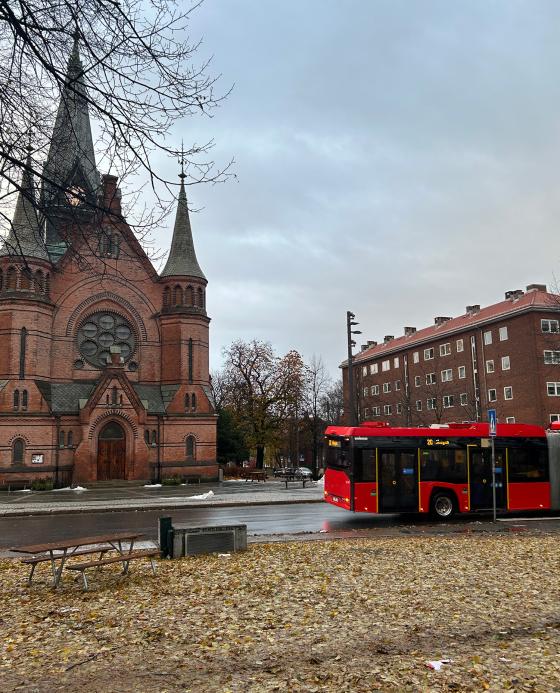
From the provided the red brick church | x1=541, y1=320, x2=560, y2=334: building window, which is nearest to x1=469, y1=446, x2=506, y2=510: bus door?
the red brick church

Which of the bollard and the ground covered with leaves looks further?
the bollard

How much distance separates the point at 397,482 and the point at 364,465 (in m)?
1.10

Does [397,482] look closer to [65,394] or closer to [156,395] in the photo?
[156,395]

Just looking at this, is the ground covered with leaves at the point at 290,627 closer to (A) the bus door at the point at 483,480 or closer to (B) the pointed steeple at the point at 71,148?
(B) the pointed steeple at the point at 71,148

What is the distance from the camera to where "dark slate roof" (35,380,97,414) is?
39.3 meters

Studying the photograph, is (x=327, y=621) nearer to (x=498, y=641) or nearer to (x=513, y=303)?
(x=498, y=641)

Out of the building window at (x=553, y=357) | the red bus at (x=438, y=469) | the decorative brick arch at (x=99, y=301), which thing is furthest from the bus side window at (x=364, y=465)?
the decorative brick arch at (x=99, y=301)

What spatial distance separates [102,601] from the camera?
775 cm

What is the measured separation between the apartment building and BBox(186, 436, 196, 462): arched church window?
14.9 meters

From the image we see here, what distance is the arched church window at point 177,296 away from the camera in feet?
145

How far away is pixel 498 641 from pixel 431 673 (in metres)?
1.20

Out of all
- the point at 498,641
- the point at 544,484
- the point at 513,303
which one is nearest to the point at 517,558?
the point at 498,641

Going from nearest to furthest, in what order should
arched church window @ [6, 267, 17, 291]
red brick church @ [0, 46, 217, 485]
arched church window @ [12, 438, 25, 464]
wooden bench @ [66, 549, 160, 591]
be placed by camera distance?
1. wooden bench @ [66, 549, 160, 591]
2. arched church window @ [12, 438, 25, 464]
3. red brick church @ [0, 46, 217, 485]
4. arched church window @ [6, 267, 17, 291]

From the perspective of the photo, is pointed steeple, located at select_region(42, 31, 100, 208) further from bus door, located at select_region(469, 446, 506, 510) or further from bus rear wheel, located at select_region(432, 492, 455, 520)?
bus door, located at select_region(469, 446, 506, 510)
